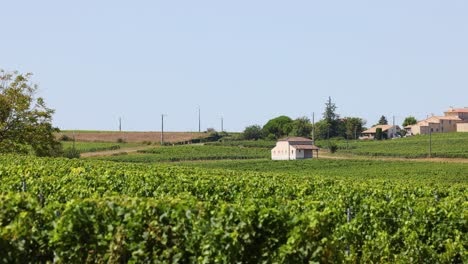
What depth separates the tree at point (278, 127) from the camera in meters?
147

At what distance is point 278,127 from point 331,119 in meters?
10.3

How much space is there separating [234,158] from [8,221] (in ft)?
279

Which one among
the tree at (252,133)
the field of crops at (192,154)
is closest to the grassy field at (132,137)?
the tree at (252,133)

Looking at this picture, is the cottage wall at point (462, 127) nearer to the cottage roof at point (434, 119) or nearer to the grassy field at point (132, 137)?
the cottage roof at point (434, 119)

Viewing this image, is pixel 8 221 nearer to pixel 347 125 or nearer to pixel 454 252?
pixel 454 252

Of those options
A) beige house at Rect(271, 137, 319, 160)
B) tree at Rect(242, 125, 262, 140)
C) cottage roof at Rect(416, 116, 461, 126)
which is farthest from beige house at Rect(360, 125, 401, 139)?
beige house at Rect(271, 137, 319, 160)

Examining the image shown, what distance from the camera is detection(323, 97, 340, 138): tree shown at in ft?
473

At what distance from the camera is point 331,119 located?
15050 centimetres

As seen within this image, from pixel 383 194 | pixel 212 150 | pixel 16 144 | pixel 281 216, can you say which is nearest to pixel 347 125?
pixel 212 150

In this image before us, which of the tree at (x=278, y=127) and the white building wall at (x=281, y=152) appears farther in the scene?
the tree at (x=278, y=127)

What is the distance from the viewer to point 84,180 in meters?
19.7

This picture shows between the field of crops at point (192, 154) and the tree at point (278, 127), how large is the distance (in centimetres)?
3497

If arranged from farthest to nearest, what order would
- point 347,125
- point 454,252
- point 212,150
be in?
1. point 347,125
2. point 212,150
3. point 454,252

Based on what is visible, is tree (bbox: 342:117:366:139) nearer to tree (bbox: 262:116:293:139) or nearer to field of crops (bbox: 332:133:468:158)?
tree (bbox: 262:116:293:139)
